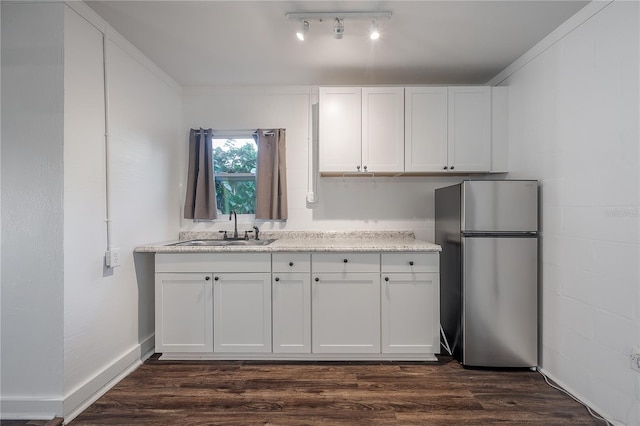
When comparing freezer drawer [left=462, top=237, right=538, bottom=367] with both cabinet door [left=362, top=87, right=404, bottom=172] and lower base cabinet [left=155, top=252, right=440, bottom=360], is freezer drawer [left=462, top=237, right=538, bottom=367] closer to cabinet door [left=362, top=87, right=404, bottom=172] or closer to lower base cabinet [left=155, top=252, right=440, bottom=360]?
lower base cabinet [left=155, top=252, right=440, bottom=360]

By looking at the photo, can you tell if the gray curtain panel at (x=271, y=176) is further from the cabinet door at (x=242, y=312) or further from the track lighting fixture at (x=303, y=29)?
the track lighting fixture at (x=303, y=29)

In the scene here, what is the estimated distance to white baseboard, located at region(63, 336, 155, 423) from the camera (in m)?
1.62

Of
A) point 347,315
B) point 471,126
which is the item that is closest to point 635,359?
point 347,315

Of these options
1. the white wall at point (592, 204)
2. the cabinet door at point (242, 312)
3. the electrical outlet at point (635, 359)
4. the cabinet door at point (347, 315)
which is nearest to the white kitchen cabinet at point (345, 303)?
the cabinet door at point (347, 315)

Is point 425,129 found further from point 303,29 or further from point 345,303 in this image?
point 345,303

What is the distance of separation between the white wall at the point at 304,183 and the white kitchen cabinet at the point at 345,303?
2.26ft

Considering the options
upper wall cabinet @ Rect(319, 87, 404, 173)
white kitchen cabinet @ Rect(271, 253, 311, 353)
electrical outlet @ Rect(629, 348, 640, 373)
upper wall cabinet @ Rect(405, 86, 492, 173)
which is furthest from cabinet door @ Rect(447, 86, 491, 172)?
white kitchen cabinet @ Rect(271, 253, 311, 353)

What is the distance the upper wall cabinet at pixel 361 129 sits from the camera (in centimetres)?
246

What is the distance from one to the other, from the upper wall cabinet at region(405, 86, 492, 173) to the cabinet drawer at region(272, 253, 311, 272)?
138 cm

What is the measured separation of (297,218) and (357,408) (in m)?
1.69

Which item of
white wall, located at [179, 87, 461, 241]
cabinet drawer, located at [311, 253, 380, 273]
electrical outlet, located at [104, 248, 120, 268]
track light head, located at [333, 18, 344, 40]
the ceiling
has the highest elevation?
the ceiling

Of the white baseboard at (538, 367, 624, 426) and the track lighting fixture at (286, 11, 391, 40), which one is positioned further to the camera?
the track lighting fixture at (286, 11, 391, 40)

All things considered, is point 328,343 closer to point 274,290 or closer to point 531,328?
point 274,290

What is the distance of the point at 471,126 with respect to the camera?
245 cm
